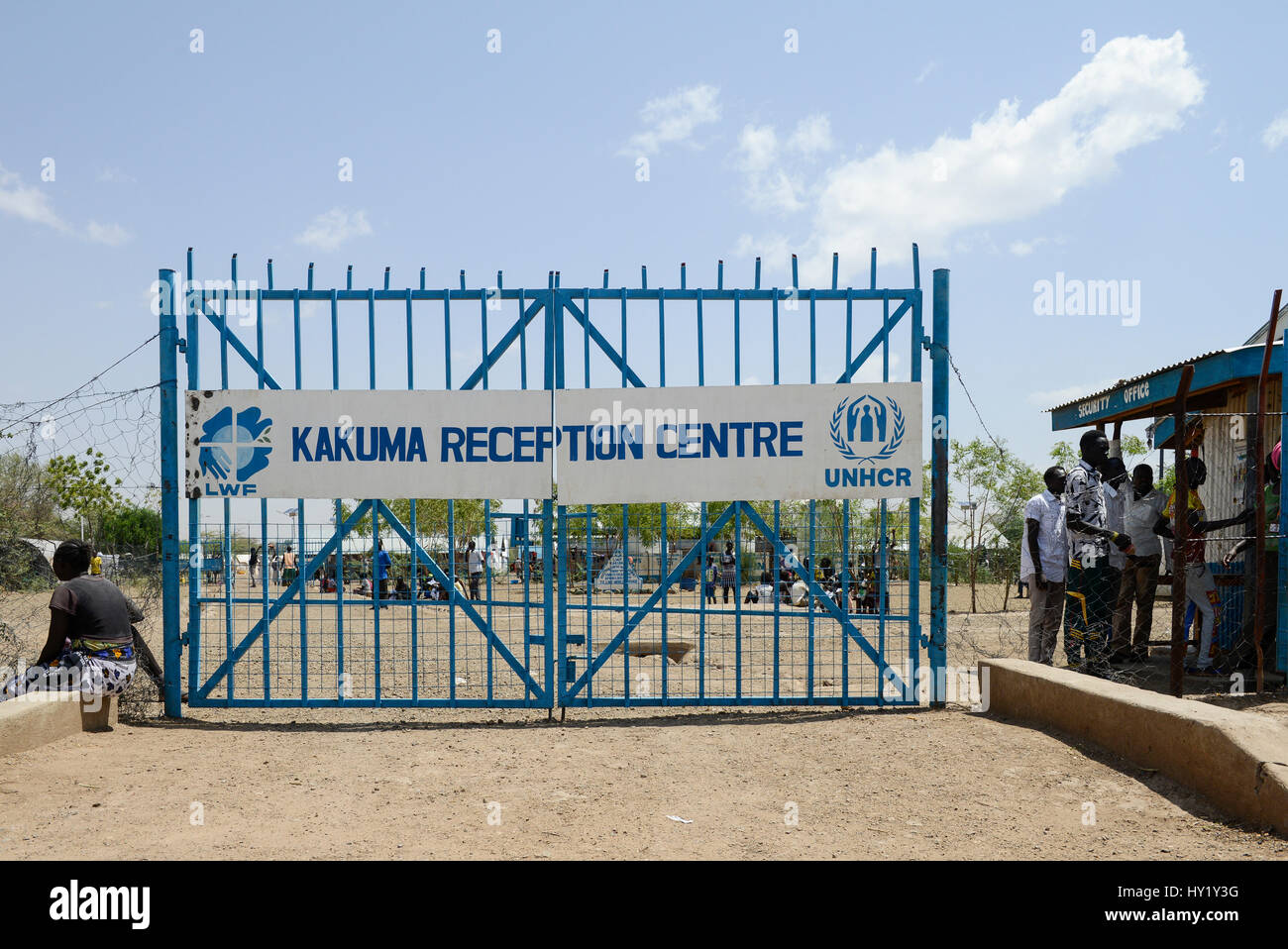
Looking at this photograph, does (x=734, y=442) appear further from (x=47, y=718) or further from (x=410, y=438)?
(x=47, y=718)

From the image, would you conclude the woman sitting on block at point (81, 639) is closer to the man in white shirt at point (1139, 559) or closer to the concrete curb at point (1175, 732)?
the concrete curb at point (1175, 732)

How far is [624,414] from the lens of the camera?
6.39 m

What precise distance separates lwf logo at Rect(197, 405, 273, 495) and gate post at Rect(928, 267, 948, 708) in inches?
184

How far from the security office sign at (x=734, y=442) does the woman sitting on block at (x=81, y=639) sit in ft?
10.3

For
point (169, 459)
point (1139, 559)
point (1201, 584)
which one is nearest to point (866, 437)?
point (1139, 559)

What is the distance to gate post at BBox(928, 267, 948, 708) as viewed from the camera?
6504mm

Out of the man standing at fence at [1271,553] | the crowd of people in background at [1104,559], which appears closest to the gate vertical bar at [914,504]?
the crowd of people in background at [1104,559]

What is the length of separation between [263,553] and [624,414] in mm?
2593

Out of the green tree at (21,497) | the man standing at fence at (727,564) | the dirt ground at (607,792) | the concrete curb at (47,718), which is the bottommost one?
the dirt ground at (607,792)

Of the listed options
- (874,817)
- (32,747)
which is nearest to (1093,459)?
(874,817)

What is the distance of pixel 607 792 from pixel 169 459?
12.8 feet

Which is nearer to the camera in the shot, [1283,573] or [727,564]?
[1283,573]

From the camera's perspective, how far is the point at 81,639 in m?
6.08

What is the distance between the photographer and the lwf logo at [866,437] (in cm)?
645
